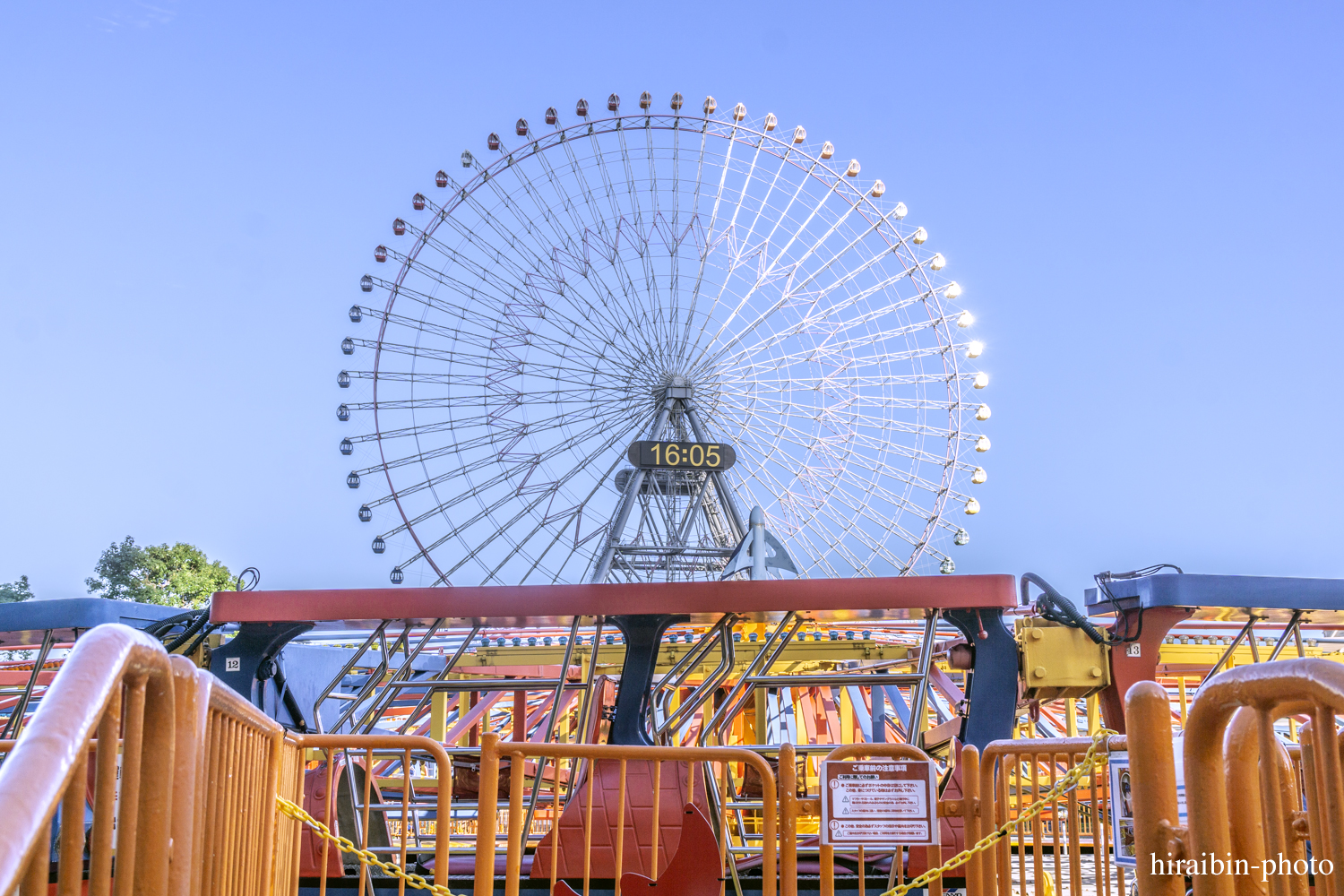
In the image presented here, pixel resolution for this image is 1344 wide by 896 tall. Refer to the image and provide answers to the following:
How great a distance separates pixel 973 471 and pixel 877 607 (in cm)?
1110

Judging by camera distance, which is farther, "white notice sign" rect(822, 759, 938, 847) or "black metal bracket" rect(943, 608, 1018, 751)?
"black metal bracket" rect(943, 608, 1018, 751)

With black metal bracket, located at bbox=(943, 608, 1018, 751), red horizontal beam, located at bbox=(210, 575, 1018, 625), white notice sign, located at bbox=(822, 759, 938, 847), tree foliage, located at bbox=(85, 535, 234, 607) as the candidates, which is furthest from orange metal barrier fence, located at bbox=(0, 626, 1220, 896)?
tree foliage, located at bbox=(85, 535, 234, 607)

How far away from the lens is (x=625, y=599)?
23.1 feet

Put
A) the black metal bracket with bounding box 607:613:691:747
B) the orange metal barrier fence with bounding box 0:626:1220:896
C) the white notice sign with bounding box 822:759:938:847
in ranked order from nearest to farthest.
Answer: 1. the orange metal barrier fence with bounding box 0:626:1220:896
2. the white notice sign with bounding box 822:759:938:847
3. the black metal bracket with bounding box 607:613:691:747

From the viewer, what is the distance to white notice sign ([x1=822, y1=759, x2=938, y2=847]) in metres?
4.18

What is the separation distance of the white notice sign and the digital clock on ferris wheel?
12312 millimetres

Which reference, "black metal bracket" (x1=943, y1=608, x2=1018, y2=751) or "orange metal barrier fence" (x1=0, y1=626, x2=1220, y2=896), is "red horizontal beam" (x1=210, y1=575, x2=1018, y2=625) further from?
"orange metal barrier fence" (x1=0, y1=626, x2=1220, y2=896)

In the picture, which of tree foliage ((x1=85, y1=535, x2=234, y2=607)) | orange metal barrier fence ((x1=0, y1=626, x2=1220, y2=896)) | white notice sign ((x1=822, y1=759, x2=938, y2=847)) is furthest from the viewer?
tree foliage ((x1=85, y1=535, x2=234, y2=607))

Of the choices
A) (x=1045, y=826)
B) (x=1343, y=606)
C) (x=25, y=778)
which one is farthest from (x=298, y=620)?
(x=1343, y=606)

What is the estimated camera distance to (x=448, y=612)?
718 cm

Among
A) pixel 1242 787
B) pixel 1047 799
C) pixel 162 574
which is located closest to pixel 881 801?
pixel 1047 799

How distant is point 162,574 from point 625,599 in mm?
40930

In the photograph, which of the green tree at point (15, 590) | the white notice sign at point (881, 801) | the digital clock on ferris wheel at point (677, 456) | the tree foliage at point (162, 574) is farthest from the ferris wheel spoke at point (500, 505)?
the green tree at point (15, 590)

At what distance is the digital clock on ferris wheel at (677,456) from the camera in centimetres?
1653
